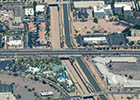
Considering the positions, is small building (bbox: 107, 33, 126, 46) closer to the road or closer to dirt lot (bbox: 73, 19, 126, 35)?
dirt lot (bbox: 73, 19, 126, 35)

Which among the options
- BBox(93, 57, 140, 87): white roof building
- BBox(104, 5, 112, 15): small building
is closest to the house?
BBox(104, 5, 112, 15): small building

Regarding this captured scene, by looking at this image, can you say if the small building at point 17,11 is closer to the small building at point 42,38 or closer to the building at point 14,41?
the building at point 14,41

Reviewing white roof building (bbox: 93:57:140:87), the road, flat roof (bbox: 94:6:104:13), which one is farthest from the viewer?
flat roof (bbox: 94:6:104:13)

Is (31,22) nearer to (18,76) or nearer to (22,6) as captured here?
(22,6)

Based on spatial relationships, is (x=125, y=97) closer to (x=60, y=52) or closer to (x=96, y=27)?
(x=60, y=52)

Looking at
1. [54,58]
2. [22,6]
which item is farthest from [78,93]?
[22,6]

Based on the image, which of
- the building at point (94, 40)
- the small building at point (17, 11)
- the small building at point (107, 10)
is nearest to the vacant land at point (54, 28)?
the building at point (94, 40)
